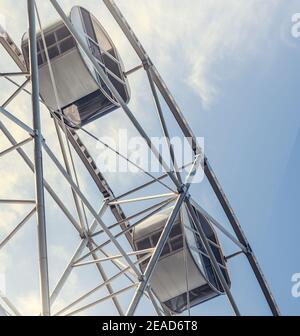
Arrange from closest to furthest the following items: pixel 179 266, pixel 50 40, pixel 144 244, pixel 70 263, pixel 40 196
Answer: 1. pixel 40 196
2. pixel 50 40
3. pixel 70 263
4. pixel 179 266
5. pixel 144 244

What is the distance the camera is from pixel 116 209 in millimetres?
27562

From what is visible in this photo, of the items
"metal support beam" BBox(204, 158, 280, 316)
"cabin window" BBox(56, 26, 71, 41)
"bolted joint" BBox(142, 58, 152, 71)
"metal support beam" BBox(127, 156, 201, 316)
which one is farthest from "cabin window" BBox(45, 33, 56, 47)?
"metal support beam" BBox(204, 158, 280, 316)

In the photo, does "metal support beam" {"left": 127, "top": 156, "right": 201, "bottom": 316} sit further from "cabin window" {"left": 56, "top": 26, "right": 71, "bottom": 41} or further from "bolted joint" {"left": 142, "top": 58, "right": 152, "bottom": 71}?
"cabin window" {"left": 56, "top": 26, "right": 71, "bottom": 41}

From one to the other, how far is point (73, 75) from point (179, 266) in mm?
Result: 8241

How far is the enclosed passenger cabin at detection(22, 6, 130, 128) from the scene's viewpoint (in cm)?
2255

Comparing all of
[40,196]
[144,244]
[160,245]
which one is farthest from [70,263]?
[40,196]

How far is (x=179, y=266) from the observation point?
25.6 meters

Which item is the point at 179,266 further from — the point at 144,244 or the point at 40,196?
the point at 40,196
